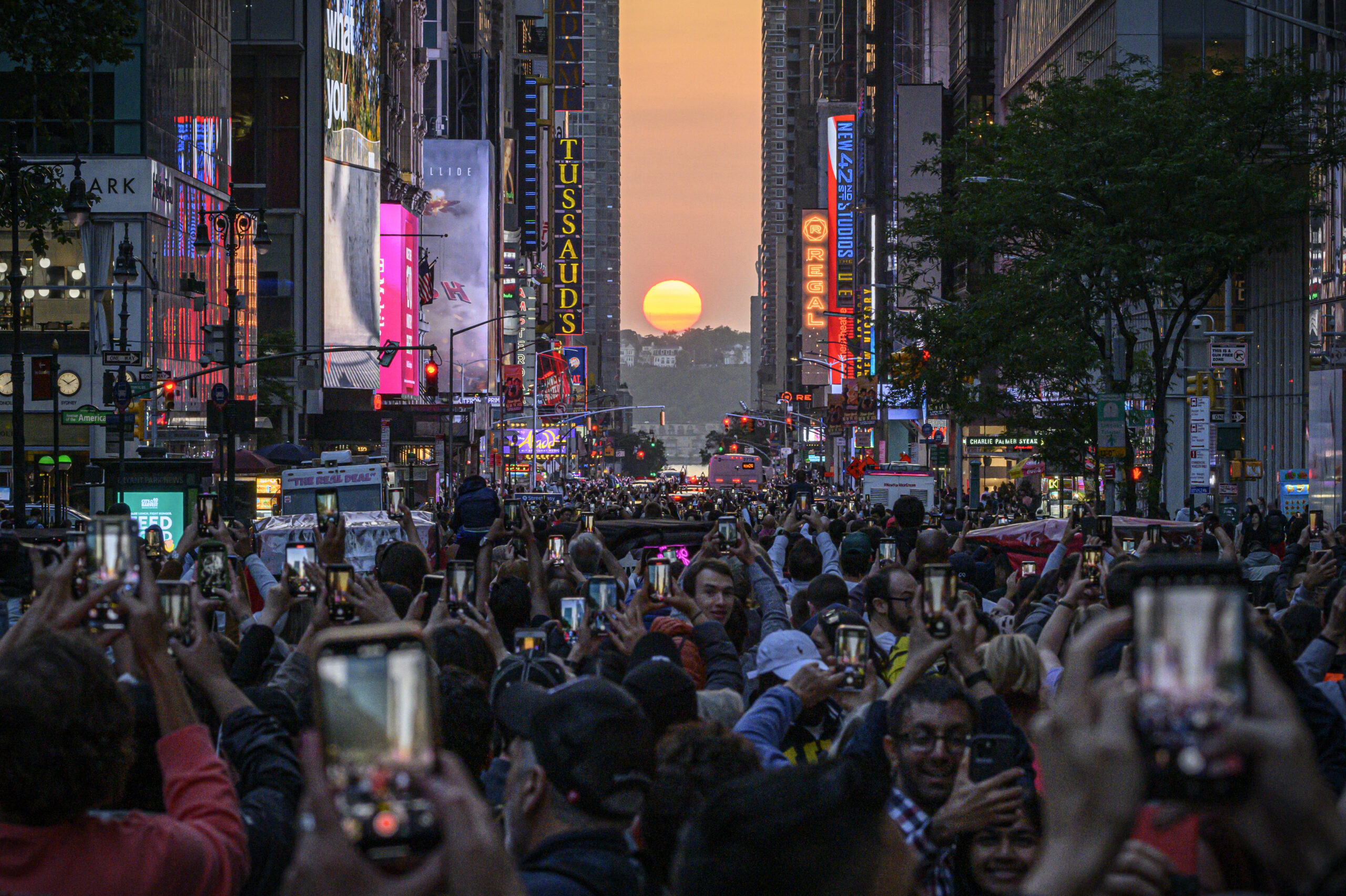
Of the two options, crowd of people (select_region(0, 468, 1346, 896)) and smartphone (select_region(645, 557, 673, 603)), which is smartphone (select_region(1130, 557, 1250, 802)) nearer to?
crowd of people (select_region(0, 468, 1346, 896))

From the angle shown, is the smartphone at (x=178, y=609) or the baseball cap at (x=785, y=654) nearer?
the smartphone at (x=178, y=609)

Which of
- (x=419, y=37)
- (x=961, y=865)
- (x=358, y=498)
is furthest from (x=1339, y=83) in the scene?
(x=419, y=37)

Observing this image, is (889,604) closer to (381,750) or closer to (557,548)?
(557,548)

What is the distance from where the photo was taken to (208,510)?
11203mm

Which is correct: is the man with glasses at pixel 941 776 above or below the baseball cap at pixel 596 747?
below

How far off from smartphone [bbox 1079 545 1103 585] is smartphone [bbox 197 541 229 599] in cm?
469

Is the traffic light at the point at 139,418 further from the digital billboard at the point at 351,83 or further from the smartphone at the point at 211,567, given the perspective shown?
the digital billboard at the point at 351,83

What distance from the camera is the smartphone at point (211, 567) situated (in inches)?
300

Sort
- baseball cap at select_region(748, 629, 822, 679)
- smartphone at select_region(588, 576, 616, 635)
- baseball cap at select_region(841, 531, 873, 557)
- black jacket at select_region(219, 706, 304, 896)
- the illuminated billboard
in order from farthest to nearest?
1. the illuminated billboard
2. baseball cap at select_region(841, 531, 873, 557)
3. smartphone at select_region(588, 576, 616, 635)
4. baseball cap at select_region(748, 629, 822, 679)
5. black jacket at select_region(219, 706, 304, 896)

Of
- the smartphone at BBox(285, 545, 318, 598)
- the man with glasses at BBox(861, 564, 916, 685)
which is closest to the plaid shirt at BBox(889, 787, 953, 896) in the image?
the smartphone at BBox(285, 545, 318, 598)

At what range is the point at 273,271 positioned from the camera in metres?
76.1

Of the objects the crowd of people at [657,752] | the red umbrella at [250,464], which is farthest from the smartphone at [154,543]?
the red umbrella at [250,464]

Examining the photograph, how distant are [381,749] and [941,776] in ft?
9.73

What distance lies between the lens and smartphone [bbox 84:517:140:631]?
13.7 ft
